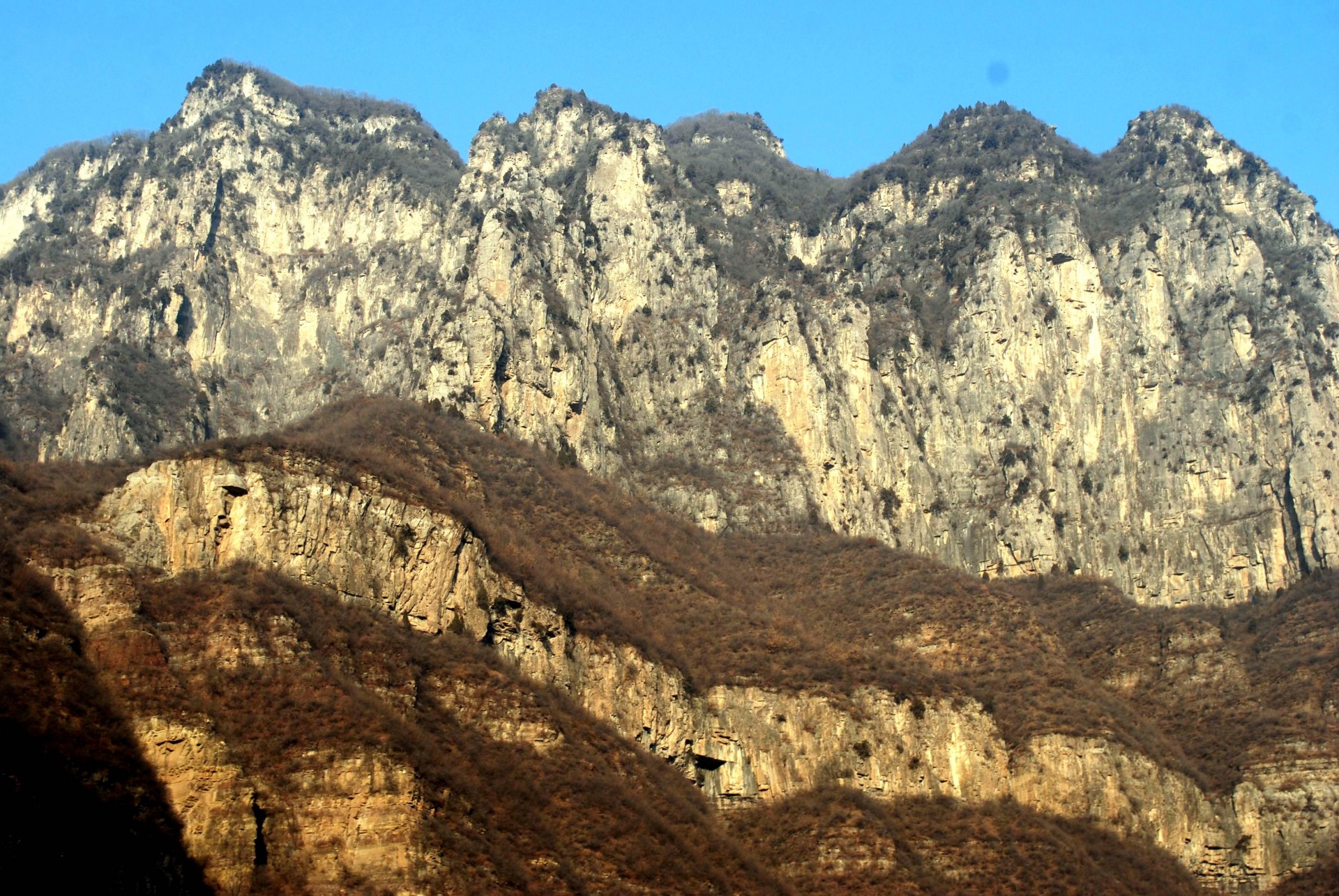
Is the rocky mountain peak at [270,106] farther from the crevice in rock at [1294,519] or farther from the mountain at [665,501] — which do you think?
the crevice in rock at [1294,519]

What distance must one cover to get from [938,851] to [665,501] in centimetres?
4345

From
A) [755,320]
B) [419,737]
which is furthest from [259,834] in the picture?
[755,320]

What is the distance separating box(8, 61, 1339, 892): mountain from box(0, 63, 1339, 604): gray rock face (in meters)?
0.47

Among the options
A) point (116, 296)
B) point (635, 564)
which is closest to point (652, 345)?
point (635, 564)

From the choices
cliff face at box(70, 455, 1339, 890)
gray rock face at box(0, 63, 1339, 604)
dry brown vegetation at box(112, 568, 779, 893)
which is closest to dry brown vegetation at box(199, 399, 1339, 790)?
cliff face at box(70, 455, 1339, 890)

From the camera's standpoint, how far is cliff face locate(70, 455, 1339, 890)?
98.1m

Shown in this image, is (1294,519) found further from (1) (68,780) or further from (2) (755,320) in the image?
(1) (68,780)

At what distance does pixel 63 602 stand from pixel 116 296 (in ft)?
228

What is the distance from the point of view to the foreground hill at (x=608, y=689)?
83.4 metres

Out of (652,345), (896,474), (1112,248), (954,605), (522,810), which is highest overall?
(1112,248)

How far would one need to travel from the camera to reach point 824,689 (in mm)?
113250

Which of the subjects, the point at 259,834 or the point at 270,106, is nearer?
the point at 259,834

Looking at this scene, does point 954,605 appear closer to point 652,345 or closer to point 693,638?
point 693,638

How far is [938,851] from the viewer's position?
10412 cm
